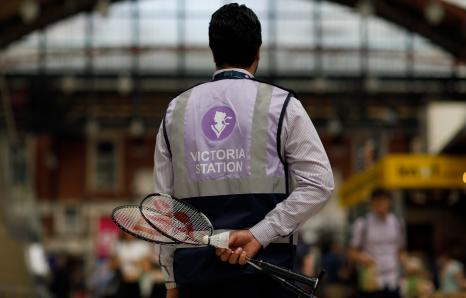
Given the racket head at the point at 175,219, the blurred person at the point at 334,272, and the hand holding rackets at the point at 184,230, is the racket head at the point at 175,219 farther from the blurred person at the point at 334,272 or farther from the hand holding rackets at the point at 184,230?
the blurred person at the point at 334,272

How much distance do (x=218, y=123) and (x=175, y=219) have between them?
0.34 metres

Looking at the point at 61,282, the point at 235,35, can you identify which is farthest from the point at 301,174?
the point at 61,282

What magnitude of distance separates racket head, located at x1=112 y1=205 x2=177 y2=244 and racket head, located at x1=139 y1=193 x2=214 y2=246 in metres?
0.04

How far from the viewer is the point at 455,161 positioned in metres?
21.6

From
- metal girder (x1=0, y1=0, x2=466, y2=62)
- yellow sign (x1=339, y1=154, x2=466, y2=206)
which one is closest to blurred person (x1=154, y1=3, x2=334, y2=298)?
yellow sign (x1=339, y1=154, x2=466, y2=206)

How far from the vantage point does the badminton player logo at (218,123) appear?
4176 millimetres

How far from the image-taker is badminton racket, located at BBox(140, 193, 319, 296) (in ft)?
13.1

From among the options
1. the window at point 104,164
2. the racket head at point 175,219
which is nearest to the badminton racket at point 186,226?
the racket head at point 175,219

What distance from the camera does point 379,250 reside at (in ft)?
38.6

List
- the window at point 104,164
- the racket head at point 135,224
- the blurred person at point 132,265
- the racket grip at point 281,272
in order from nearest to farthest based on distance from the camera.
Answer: the racket grip at point 281,272, the racket head at point 135,224, the blurred person at point 132,265, the window at point 104,164

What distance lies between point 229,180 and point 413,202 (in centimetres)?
2415

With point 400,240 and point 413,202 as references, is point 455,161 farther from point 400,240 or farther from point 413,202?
point 400,240

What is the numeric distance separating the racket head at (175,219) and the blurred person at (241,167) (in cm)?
5

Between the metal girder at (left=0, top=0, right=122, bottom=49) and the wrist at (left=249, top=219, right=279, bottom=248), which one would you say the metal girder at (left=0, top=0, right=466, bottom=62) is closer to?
the metal girder at (left=0, top=0, right=122, bottom=49)
